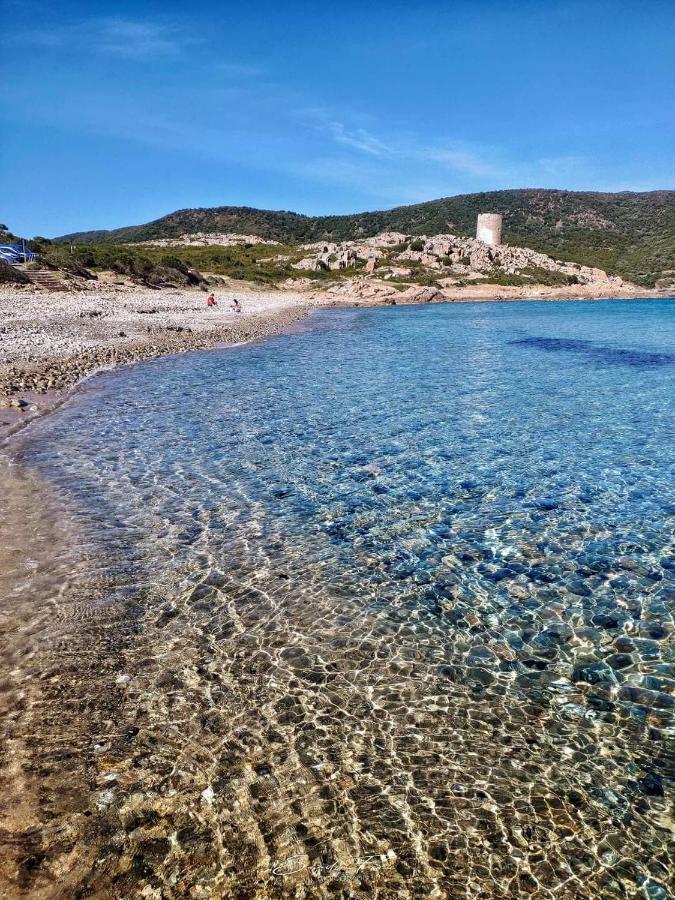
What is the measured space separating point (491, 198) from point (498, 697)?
543 ft

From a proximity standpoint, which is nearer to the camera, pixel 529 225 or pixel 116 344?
pixel 116 344

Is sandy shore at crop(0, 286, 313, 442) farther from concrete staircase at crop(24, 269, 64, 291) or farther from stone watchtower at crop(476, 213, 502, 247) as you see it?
stone watchtower at crop(476, 213, 502, 247)

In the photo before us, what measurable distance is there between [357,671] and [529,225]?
479ft

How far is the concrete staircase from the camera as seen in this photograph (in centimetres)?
4023

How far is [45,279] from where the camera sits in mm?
41969

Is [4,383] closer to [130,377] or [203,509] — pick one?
[130,377]

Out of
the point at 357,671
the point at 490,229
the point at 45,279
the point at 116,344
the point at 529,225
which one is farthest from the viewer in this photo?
the point at 529,225

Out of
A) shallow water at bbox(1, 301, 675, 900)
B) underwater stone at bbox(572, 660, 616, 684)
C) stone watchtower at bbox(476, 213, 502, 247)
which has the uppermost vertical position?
stone watchtower at bbox(476, 213, 502, 247)

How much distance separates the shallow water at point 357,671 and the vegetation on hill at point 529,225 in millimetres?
97770

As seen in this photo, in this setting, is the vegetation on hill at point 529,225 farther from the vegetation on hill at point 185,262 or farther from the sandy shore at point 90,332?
the sandy shore at point 90,332

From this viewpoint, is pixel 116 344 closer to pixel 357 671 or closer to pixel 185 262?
pixel 357 671

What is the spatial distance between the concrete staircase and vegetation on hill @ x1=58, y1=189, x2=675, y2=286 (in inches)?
3210

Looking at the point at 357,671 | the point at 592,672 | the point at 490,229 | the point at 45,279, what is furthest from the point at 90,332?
the point at 490,229

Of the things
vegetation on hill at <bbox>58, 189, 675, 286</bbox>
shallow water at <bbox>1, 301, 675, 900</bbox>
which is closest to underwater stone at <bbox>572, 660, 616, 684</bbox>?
shallow water at <bbox>1, 301, 675, 900</bbox>
